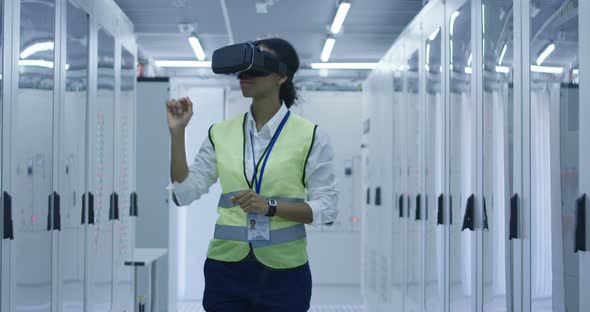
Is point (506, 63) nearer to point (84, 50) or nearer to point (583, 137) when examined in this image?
point (583, 137)

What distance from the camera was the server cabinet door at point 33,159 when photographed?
306cm

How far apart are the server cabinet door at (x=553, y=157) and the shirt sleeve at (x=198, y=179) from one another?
3.58 feet

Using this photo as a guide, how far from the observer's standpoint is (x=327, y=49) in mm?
9867

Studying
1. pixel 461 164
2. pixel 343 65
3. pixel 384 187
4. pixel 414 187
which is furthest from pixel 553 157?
pixel 343 65

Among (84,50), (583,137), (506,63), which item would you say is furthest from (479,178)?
(84,50)

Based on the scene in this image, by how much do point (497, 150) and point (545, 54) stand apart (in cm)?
71

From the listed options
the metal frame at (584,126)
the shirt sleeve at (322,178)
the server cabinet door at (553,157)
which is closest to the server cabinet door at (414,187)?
the server cabinet door at (553,157)

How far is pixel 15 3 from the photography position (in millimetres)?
2973

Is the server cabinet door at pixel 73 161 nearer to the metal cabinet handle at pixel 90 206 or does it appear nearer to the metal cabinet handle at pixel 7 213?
the metal cabinet handle at pixel 90 206

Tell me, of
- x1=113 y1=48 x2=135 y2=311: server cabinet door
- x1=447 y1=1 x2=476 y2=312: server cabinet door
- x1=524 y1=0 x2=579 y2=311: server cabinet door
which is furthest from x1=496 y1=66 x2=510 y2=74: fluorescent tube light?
x1=113 y1=48 x2=135 y2=311: server cabinet door

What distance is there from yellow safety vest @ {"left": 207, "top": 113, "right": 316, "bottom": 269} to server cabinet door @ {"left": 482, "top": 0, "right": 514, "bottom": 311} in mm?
1113

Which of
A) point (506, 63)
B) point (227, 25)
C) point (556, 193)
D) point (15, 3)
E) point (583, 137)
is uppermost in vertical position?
point (227, 25)

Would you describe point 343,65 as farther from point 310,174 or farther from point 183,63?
point 310,174

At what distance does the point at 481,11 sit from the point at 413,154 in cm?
196
